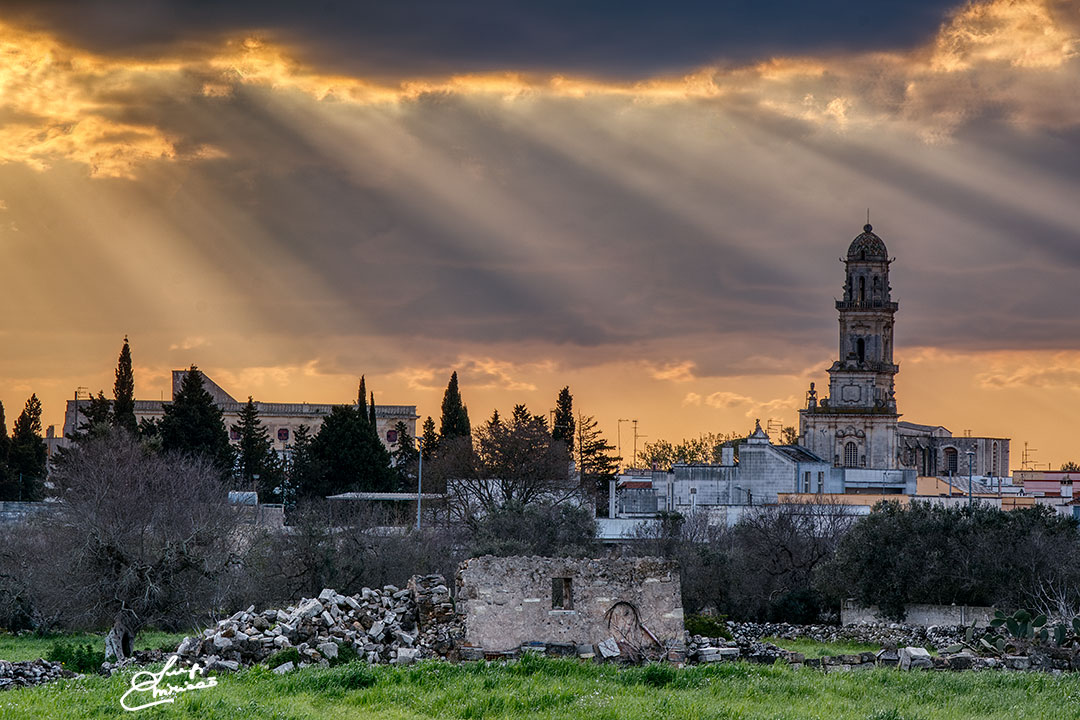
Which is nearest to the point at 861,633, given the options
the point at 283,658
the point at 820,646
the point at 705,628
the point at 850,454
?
the point at 820,646

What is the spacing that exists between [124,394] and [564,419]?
Result: 28481mm

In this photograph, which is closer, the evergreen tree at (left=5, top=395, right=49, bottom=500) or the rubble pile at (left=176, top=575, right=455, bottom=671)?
the rubble pile at (left=176, top=575, right=455, bottom=671)

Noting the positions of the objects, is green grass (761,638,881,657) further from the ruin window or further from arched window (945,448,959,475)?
arched window (945,448,959,475)

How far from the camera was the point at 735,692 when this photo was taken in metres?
20.8

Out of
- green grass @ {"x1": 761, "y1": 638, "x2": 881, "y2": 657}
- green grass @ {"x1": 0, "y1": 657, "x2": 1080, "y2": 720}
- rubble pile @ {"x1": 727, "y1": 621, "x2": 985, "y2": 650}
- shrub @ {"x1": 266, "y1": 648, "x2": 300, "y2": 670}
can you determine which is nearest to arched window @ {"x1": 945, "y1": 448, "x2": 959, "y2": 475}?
rubble pile @ {"x1": 727, "y1": 621, "x2": 985, "y2": 650}

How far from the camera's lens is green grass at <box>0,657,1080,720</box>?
1909 centimetres

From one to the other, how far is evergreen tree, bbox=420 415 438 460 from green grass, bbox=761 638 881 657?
51.9m

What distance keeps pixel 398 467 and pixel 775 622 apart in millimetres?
45596

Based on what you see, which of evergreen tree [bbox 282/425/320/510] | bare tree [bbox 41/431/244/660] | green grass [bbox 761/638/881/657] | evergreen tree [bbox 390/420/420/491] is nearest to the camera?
green grass [bbox 761/638/881/657]

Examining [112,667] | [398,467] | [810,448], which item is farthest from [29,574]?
[810,448]

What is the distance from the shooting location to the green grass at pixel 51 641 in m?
36.7

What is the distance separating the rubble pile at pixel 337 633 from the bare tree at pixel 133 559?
8137 mm
